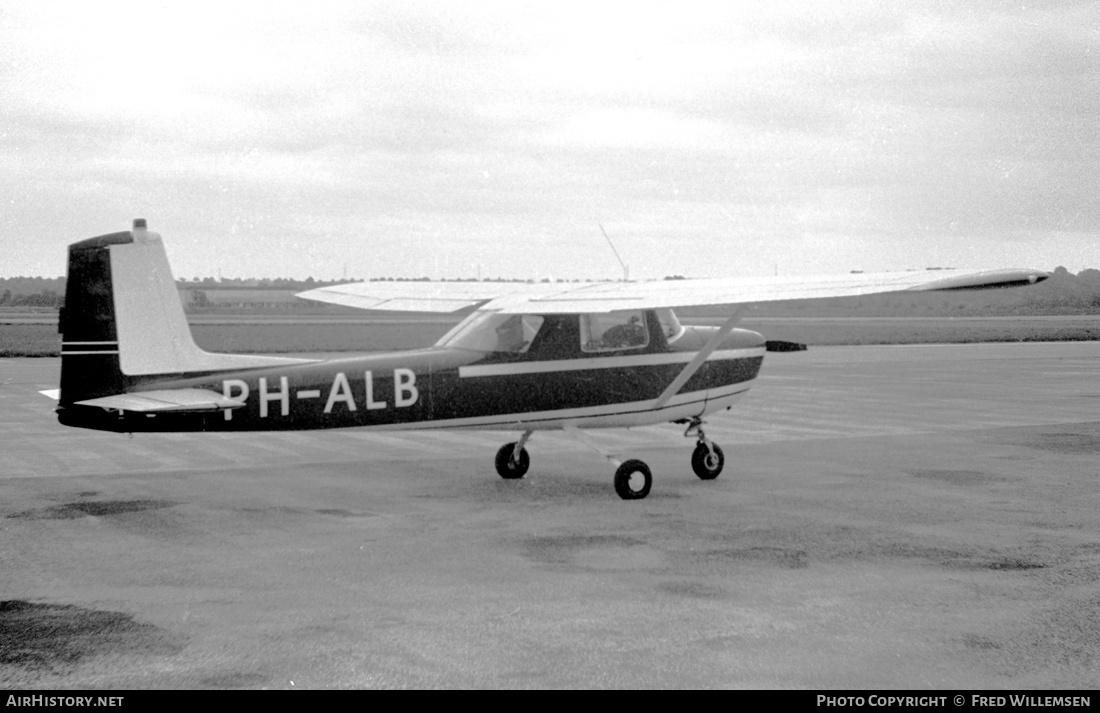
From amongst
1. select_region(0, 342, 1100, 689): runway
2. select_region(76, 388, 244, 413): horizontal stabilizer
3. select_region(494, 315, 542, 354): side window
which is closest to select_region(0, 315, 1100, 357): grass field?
select_region(0, 342, 1100, 689): runway

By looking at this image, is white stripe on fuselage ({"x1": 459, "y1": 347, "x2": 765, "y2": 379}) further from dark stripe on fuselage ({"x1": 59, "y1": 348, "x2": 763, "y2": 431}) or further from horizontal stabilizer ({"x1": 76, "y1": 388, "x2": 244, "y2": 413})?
→ horizontal stabilizer ({"x1": 76, "y1": 388, "x2": 244, "y2": 413})

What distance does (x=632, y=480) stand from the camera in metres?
11.1

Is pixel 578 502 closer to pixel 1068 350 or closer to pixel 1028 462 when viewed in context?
pixel 1028 462

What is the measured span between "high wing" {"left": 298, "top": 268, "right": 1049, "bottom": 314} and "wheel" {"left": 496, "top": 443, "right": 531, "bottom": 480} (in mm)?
1771

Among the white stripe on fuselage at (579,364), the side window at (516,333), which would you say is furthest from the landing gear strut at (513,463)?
the side window at (516,333)

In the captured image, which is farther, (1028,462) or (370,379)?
(1028,462)

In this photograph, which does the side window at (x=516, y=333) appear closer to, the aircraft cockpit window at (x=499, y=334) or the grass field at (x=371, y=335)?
the aircraft cockpit window at (x=499, y=334)

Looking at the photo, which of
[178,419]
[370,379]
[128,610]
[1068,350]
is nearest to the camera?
[128,610]

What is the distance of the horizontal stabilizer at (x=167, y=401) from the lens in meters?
9.73

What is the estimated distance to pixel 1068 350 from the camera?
133ft

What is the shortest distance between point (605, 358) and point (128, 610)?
20.4 ft

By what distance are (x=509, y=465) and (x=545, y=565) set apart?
441 cm
